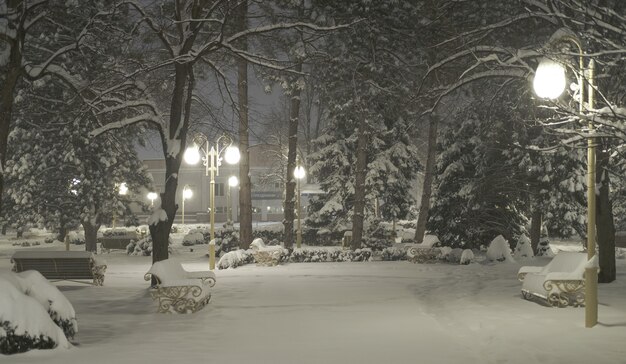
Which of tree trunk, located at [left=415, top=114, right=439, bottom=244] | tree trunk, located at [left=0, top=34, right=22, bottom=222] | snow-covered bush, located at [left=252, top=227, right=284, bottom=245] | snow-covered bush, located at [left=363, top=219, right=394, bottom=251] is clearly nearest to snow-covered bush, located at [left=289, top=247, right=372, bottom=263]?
tree trunk, located at [left=415, top=114, right=439, bottom=244]

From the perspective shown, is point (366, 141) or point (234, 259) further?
point (366, 141)

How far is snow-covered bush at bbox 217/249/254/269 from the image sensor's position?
21.7 m

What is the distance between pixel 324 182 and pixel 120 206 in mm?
11872

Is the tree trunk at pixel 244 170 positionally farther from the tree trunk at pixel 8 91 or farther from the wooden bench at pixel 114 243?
the tree trunk at pixel 8 91

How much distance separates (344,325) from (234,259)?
40.5 ft

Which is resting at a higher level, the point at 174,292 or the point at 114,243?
the point at 174,292

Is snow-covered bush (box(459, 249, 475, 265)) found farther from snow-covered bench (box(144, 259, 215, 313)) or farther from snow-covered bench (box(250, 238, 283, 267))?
snow-covered bench (box(144, 259, 215, 313))

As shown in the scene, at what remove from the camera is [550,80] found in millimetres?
9398

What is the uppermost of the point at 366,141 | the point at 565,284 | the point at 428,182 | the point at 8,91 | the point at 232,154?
the point at 366,141

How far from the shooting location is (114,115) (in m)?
21.8

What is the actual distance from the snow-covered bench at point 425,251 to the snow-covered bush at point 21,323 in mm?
17264

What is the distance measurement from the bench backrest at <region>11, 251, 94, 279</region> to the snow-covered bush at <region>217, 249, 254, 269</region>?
5943 mm

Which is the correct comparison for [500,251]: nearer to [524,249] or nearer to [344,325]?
[524,249]

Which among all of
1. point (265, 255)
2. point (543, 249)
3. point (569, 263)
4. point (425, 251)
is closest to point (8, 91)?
point (569, 263)
